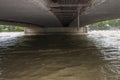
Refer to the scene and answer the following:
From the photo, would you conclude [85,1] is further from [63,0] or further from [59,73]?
[59,73]

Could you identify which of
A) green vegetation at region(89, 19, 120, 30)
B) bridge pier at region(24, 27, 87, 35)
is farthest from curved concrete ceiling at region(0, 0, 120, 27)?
green vegetation at region(89, 19, 120, 30)

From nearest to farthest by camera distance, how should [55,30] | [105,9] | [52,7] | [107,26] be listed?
[52,7] → [105,9] → [55,30] → [107,26]

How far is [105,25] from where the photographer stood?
96.2 meters

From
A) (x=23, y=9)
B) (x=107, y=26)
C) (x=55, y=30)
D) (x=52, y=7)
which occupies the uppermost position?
(x=52, y=7)

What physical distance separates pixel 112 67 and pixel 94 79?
2579 millimetres

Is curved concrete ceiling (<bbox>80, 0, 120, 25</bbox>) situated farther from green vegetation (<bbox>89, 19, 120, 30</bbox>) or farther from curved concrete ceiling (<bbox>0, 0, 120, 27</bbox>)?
green vegetation (<bbox>89, 19, 120, 30</bbox>)

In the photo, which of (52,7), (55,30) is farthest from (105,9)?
(55,30)

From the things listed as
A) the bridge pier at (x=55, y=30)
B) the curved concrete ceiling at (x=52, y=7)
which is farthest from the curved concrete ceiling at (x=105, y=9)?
the bridge pier at (x=55, y=30)

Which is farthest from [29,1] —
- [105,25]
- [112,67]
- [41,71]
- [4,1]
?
[105,25]

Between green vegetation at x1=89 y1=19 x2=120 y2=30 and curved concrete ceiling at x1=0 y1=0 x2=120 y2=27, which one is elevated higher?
curved concrete ceiling at x1=0 y1=0 x2=120 y2=27

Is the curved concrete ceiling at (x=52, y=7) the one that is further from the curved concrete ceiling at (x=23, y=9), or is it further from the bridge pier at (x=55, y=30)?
the bridge pier at (x=55, y=30)

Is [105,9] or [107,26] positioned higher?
[105,9]

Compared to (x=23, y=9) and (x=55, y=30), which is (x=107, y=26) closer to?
(x=55, y=30)

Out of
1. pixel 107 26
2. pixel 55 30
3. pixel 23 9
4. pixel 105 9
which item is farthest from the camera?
pixel 107 26
